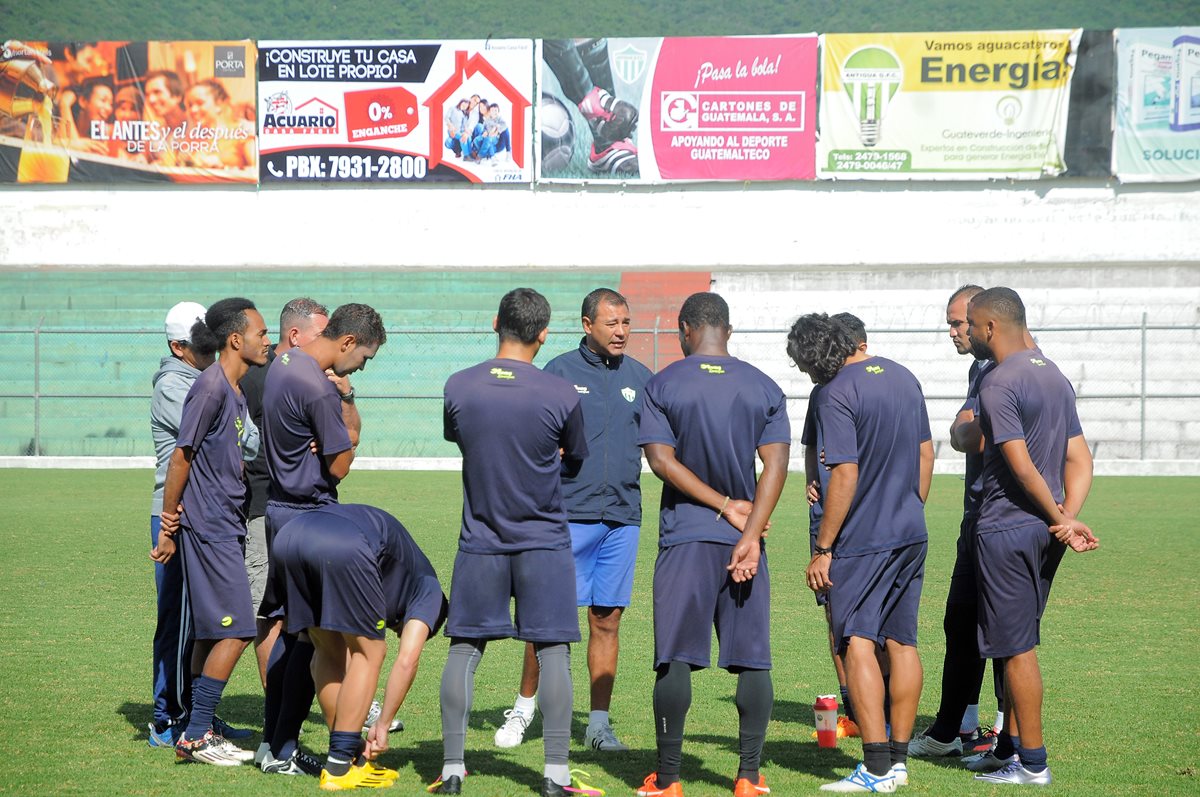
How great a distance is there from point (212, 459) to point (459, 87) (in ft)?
81.0

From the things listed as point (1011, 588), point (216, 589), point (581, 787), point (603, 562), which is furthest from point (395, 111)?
point (581, 787)

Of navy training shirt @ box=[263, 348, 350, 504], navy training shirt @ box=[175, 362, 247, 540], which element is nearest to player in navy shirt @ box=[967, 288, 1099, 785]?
navy training shirt @ box=[263, 348, 350, 504]

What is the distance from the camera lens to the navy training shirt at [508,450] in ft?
17.3

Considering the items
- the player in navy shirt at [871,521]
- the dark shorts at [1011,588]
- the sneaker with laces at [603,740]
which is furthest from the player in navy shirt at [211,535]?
the dark shorts at [1011,588]

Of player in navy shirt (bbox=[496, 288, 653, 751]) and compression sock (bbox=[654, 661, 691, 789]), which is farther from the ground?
player in navy shirt (bbox=[496, 288, 653, 751])

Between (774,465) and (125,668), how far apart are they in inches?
180

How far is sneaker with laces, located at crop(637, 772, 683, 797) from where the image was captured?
5227 millimetres

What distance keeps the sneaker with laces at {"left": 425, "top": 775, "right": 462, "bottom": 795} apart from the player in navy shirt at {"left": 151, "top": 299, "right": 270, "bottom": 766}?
3.63ft

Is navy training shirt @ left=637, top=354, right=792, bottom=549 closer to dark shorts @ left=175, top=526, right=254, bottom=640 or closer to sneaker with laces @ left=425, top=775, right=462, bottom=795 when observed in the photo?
sneaker with laces @ left=425, top=775, right=462, bottom=795

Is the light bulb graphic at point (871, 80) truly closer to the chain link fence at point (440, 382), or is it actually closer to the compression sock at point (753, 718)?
the chain link fence at point (440, 382)

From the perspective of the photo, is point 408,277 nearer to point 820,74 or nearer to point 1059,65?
point 820,74

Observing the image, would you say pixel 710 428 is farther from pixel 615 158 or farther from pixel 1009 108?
pixel 1009 108

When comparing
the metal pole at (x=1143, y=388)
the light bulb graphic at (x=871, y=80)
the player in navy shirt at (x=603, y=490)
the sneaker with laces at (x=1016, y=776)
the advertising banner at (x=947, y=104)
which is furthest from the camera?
the light bulb graphic at (x=871, y=80)

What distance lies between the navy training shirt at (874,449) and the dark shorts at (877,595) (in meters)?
0.06
